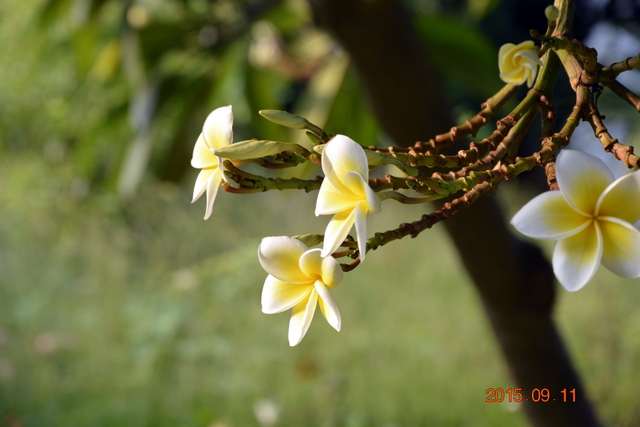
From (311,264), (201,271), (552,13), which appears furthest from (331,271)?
(201,271)

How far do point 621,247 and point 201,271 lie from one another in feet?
8.52

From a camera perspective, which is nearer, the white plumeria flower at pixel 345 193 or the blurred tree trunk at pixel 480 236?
the white plumeria flower at pixel 345 193

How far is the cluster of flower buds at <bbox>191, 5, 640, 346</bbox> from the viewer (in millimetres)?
177

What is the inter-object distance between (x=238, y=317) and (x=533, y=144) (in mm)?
1868

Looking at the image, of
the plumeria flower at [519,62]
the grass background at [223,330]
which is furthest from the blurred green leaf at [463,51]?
the plumeria flower at [519,62]

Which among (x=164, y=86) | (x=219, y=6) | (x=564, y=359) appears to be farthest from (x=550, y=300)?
(x=219, y=6)

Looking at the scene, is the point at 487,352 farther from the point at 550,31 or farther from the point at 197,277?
the point at 550,31

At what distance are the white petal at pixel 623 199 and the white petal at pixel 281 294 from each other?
97 millimetres

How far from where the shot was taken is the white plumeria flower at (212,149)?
0.72 feet

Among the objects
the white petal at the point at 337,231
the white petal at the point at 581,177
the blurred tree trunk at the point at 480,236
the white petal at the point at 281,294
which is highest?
the blurred tree trunk at the point at 480,236

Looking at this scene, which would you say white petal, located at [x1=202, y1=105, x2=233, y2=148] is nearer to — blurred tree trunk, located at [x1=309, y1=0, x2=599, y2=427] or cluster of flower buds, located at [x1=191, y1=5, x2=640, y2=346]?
cluster of flower buds, located at [x1=191, y1=5, x2=640, y2=346]

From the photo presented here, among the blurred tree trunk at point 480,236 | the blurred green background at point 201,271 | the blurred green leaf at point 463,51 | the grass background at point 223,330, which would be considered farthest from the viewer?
the grass background at point 223,330

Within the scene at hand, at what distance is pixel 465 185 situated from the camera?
0.62 feet

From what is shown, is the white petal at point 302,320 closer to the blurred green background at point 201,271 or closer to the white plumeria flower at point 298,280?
the white plumeria flower at point 298,280
